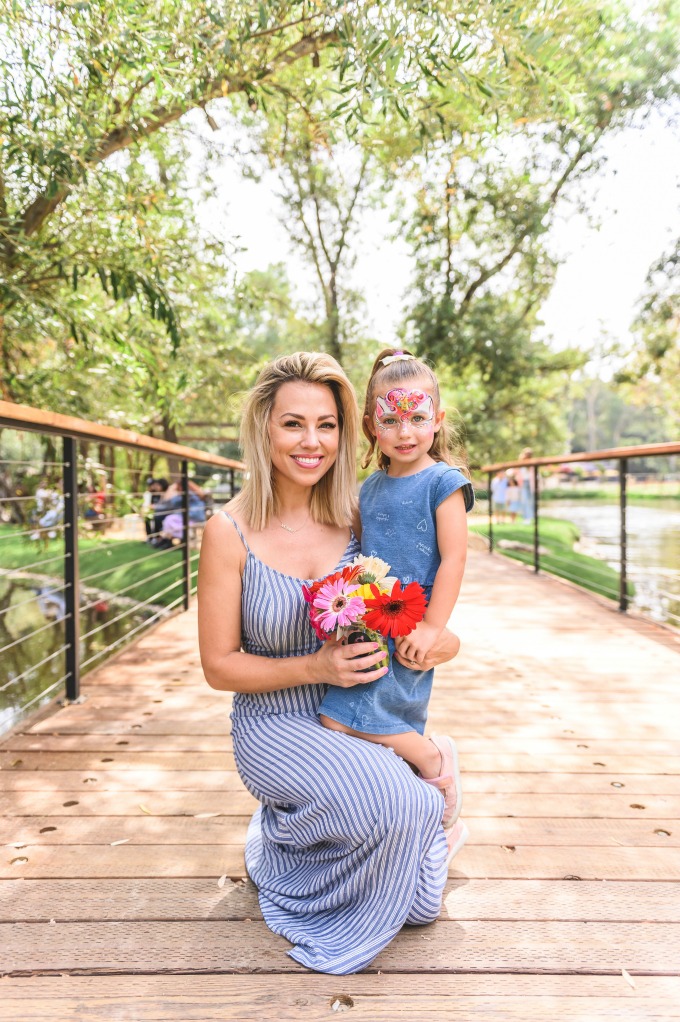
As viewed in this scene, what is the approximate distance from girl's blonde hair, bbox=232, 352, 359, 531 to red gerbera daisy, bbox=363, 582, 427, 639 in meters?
0.38

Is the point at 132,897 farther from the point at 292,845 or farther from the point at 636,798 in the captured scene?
Result: the point at 636,798

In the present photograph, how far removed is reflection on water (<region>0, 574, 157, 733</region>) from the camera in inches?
200

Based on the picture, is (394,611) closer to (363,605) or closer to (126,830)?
(363,605)

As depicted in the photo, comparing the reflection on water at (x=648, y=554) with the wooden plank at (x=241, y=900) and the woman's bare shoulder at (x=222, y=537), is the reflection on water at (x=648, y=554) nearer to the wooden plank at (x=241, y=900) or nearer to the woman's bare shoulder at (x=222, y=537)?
the wooden plank at (x=241, y=900)

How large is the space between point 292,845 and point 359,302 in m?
13.2

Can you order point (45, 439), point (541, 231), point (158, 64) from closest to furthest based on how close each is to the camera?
point (158, 64)
point (45, 439)
point (541, 231)

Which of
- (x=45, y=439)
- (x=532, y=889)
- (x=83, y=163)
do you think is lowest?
(x=532, y=889)

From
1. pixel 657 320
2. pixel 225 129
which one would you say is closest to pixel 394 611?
pixel 225 129

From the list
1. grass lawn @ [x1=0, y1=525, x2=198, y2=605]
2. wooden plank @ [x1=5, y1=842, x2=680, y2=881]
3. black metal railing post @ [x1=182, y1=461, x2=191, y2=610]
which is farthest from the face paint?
grass lawn @ [x1=0, y1=525, x2=198, y2=605]

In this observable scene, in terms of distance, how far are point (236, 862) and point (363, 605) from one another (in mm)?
805

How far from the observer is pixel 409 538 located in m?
1.81

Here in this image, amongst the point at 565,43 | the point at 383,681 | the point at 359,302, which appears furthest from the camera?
the point at 359,302

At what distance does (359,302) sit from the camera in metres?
14.0

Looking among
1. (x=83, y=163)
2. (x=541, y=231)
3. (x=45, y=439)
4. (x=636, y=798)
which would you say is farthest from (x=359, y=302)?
(x=636, y=798)
